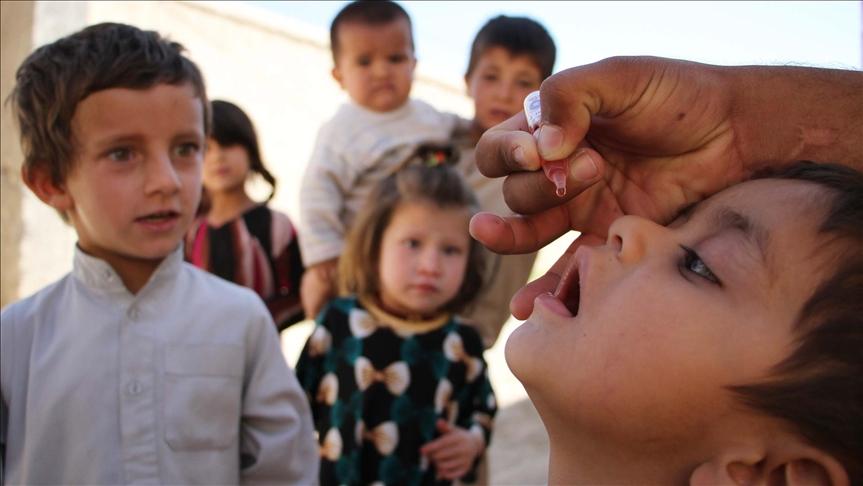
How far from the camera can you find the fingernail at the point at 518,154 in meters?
1.47

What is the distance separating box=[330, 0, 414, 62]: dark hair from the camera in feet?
12.6

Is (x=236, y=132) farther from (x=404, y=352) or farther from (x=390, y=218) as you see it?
(x=404, y=352)

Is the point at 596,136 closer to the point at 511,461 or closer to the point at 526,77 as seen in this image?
the point at 526,77

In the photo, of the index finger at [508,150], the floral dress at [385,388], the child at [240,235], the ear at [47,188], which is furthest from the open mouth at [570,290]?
the child at [240,235]

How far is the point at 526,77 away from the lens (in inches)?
150

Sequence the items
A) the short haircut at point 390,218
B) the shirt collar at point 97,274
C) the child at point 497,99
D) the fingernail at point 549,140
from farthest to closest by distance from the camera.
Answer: the child at point 497,99 < the short haircut at point 390,218 < the shirt collar at point 97,274 < the fingernail at point 549,140

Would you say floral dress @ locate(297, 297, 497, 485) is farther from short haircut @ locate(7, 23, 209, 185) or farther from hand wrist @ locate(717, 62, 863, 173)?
hand wrist @ locate(717, 62, 863, 173)

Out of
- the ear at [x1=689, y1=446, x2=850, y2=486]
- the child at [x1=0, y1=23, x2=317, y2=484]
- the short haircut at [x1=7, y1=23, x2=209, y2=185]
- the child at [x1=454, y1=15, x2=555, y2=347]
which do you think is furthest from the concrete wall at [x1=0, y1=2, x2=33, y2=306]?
the ear at [x1=689, y1=446, x2=850, y2=486]

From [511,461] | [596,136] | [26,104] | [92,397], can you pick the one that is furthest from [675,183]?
[511,461]

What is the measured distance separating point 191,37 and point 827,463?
29.0 ft

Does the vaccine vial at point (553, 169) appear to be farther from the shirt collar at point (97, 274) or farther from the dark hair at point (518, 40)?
the dark hair at point (518, 40)

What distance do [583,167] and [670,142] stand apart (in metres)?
0.29

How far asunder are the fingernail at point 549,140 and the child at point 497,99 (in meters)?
2.11

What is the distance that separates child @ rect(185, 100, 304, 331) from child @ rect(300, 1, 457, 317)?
0.44 ft
